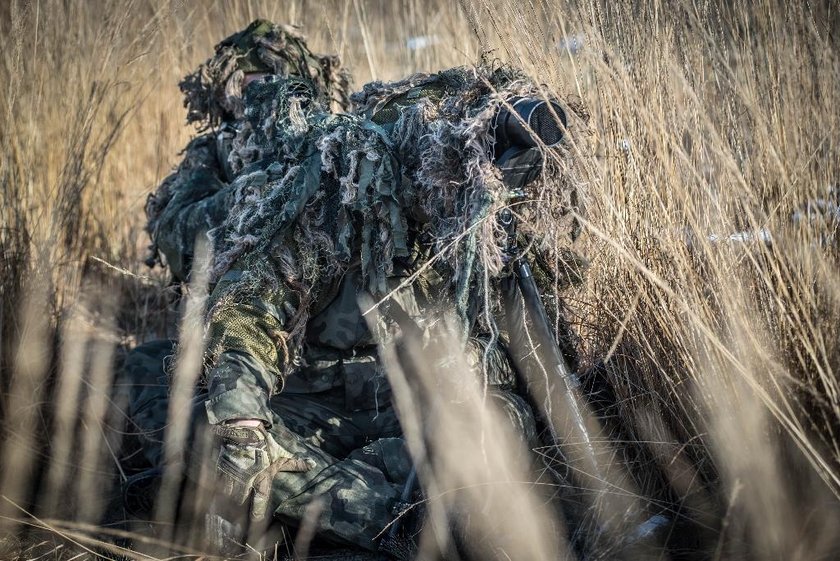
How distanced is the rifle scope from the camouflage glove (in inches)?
31.6

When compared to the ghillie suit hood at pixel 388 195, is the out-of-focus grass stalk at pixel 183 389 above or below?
below

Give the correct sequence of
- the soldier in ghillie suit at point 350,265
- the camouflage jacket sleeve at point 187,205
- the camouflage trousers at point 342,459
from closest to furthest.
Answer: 1. the soldier in ghillie suit at point 350,265
2. the camouflage trousers at point 342,459
3. the camouflage jacket sleeve at point 187,205

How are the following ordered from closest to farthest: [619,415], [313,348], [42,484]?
1. [619,415]
2. [313,348]
3. [42,484]

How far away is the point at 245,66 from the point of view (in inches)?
95.7

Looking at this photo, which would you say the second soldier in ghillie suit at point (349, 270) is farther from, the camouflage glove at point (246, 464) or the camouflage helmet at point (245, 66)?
the camouflage helmet at point (245, 66)

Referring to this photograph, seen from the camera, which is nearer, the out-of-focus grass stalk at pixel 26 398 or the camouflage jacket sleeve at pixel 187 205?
the out-of-focus grass stalk at pixel 26 398

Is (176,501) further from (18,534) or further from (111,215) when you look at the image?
(111,215)

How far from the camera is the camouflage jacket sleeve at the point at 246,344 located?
1.58m

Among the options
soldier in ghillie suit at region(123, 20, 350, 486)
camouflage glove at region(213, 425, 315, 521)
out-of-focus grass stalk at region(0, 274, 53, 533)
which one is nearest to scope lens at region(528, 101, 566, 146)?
camouflage glove at region(213, 425, 315, 521)

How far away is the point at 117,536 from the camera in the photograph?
6.20ft

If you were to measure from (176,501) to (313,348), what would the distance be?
52 centimetres

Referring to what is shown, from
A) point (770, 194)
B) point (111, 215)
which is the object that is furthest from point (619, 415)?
point (111, 215)

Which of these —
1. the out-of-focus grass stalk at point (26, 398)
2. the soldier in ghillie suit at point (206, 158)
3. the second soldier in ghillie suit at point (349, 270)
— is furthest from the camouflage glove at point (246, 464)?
the out-of-focus grass stalk at point (26, 398)

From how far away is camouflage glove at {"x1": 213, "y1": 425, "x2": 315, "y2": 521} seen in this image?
1567 millimetres
